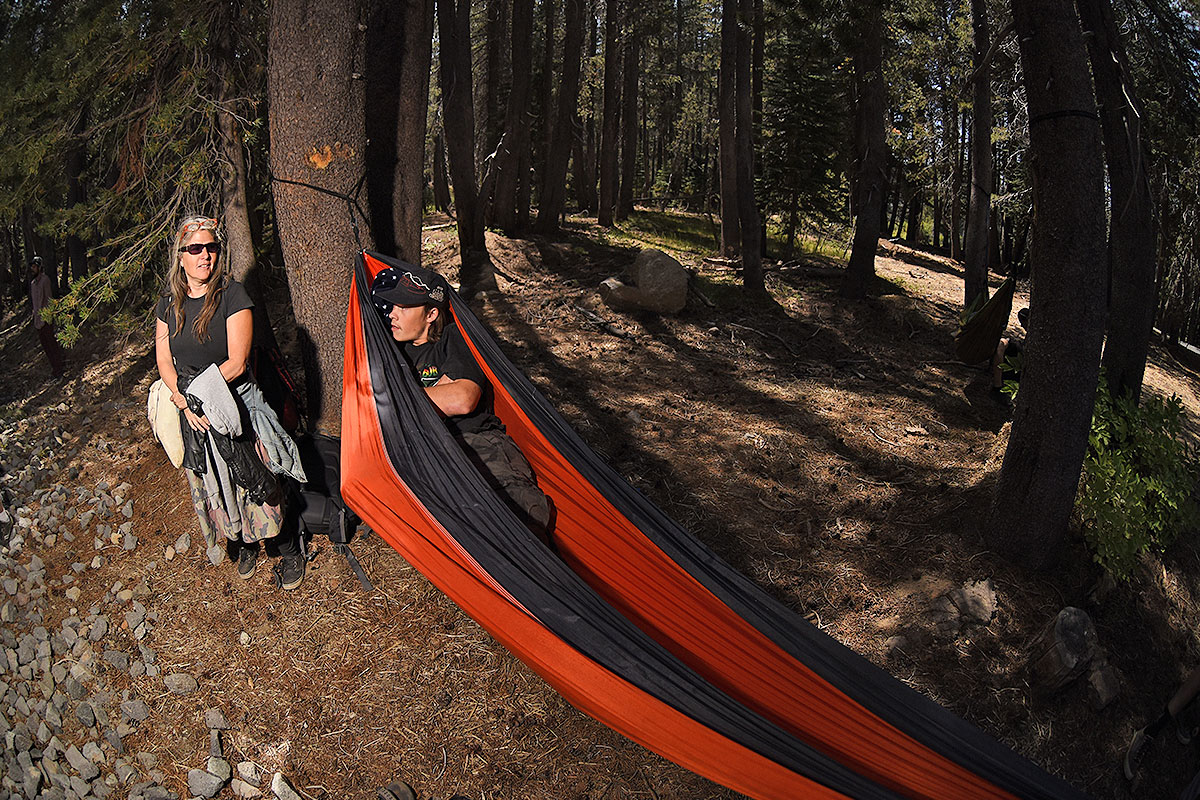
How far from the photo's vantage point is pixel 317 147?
3.42m

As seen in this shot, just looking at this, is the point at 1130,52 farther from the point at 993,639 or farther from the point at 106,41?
the point at 106,41

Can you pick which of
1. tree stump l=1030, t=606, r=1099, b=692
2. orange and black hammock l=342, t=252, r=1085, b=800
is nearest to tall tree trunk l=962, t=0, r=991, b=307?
tree stump l=1030, t=606, r=1099, b=692

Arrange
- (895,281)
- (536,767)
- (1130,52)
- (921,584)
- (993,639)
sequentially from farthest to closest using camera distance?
(895,281) < (1130,52) < (921,584) < (993,639) < (536,767)

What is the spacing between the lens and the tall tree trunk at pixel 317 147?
337cm

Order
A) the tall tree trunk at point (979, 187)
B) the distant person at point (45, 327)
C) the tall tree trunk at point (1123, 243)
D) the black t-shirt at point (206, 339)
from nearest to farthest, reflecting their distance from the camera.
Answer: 1. the black t-shirt at point (206, 339)
2. the tall tree trunk at point (1123, 243)
3. the distant person at point (45, 327)
4. the tall tree trunk at point (979, 187)

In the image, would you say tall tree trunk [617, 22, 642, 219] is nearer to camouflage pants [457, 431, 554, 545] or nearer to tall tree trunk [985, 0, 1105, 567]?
tall tree trunk [985, 0, 1105, 567]

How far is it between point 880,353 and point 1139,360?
105 inches

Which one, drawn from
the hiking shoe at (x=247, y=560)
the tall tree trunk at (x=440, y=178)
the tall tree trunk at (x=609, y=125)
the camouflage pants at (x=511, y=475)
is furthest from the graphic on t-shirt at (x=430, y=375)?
the tall tree trunk at (x=440, y=178)

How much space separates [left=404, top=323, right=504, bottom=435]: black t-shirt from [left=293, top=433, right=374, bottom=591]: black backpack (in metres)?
0.72

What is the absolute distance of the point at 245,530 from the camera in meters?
3.04

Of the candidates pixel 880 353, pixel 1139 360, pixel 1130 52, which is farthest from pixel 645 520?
pixel 1130 52

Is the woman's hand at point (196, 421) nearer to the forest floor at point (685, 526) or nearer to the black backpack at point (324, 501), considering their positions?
the black backpack at point (324, 501)

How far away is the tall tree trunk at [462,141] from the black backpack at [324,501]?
430 cm

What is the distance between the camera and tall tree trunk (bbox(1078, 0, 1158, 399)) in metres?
4.55
